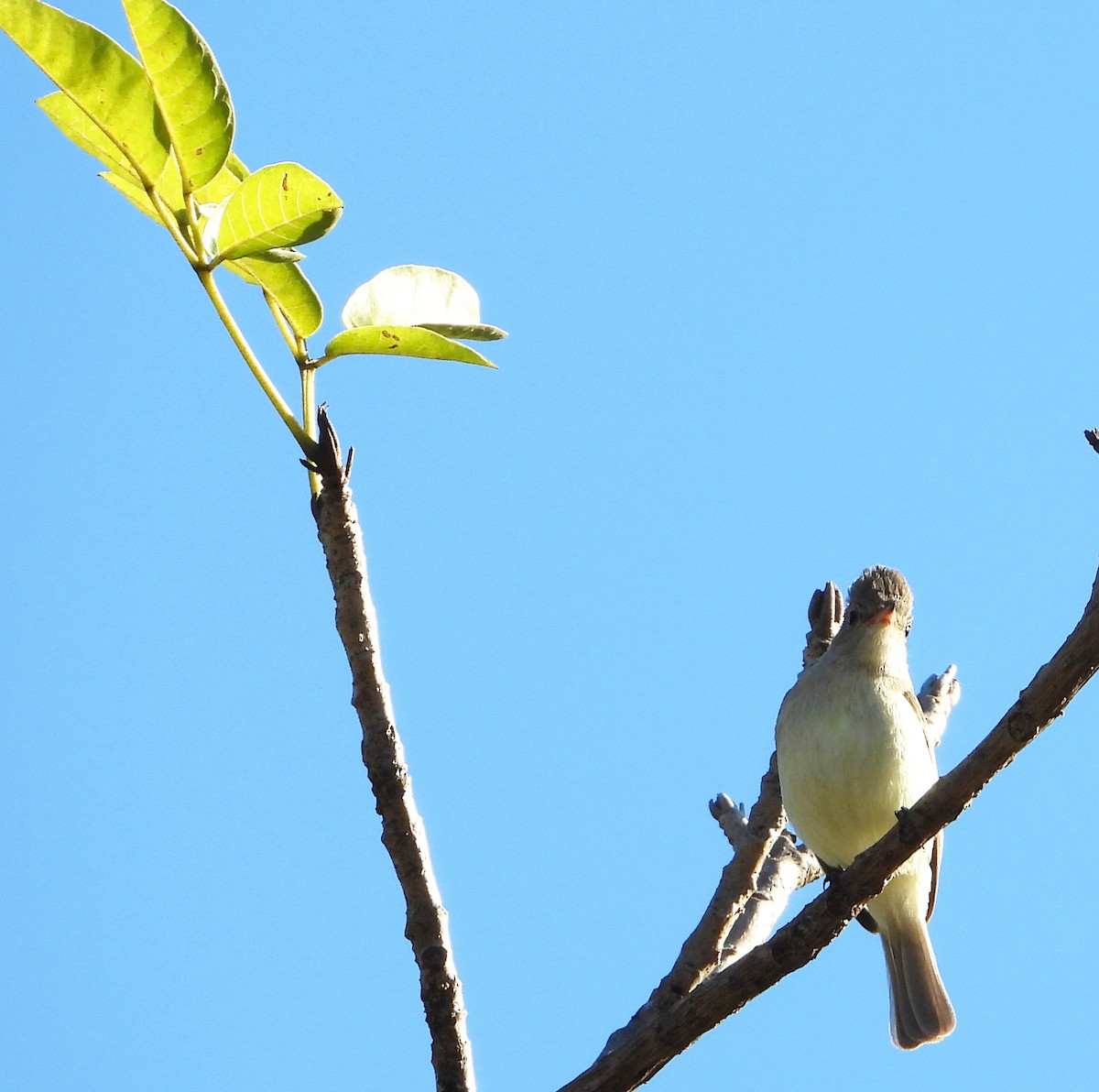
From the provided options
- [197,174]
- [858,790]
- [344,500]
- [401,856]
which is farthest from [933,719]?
[197,174]

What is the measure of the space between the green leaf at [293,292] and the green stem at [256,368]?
162 mm

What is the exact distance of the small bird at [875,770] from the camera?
4812mm

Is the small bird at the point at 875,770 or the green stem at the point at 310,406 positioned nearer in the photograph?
the green stem at the point at 310,406

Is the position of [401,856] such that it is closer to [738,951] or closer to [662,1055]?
[662,1055]

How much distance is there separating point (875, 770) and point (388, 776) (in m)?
2.84

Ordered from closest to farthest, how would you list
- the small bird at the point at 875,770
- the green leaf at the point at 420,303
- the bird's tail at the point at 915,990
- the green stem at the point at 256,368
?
the green stem at the point at 256,368, the green leaf at the point at 420,303, the small bird at the point at 875,770, the bird's tail at the point at 915,990

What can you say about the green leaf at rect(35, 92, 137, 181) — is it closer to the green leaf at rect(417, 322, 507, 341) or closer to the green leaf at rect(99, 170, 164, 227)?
the green leaf at rect(99, 170, 164, 227)

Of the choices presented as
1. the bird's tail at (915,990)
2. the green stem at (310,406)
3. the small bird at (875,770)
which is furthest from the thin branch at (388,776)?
the bird's tail at (915,990)

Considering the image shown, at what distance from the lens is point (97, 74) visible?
208 cm

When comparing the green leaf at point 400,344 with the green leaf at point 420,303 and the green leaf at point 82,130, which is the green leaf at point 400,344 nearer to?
the green leaf at point 420,303

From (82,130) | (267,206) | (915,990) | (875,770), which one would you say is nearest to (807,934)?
(267,206)

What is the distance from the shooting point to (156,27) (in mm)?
2057

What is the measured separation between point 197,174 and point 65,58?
0.83 feet

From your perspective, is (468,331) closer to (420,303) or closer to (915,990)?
(420,303)
